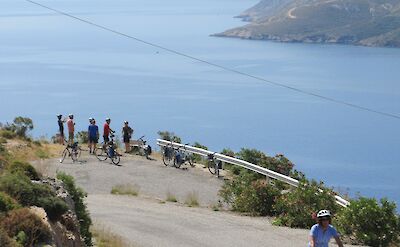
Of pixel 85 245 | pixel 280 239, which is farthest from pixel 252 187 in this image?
pixel 85 245

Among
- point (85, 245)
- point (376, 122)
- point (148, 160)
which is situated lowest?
point (376, 122)

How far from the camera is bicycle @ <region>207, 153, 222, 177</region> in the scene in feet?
67.2

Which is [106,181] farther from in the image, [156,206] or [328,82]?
[328,82]

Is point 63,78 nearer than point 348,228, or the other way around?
point 348,228

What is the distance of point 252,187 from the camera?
1590 centimetres

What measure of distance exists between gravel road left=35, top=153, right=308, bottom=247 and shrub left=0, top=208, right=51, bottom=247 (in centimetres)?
432

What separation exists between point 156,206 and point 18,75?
13810 cm

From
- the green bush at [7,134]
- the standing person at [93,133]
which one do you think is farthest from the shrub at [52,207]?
the green bush at [7,134]

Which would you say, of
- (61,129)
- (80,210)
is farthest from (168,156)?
(80,210)

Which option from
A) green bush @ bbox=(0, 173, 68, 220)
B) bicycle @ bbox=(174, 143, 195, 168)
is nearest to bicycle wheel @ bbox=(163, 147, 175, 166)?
bicycle @ bbox=(174, 143, 195, 168)

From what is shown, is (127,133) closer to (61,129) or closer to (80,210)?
(61,129)

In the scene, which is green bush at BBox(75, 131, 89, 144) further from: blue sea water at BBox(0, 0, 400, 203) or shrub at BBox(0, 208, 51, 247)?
blue sea water at BBox(0, 0, 400, 203)

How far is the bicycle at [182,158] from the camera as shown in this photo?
2155cm

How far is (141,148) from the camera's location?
24.0 metres
